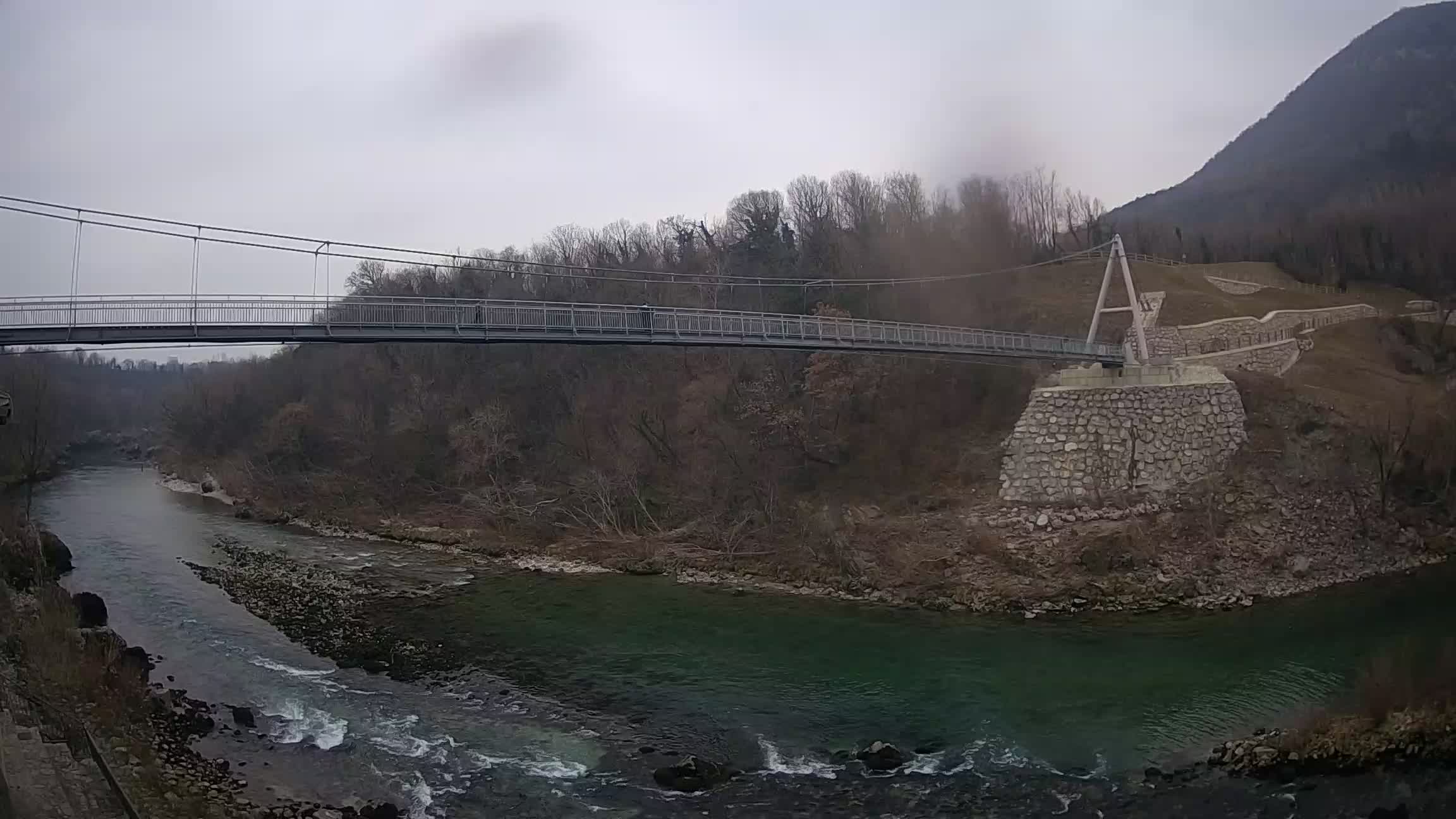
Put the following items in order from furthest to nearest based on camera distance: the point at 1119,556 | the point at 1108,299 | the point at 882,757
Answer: the point at 1108,299
the point at 1119,556
the point at 882,757

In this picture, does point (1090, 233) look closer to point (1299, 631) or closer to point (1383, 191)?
point (1383, 191)

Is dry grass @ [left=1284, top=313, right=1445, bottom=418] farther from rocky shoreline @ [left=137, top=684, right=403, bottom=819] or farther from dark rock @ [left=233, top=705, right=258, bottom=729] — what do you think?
dark rock @ [left=233, top=705, right=258, bottom=729]

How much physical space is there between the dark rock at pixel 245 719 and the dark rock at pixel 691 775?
6.75 metres

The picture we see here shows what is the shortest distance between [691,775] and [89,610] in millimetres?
14937

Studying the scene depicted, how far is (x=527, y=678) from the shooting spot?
613 inches

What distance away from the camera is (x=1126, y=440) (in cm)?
2361

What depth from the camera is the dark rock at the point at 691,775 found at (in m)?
11.2

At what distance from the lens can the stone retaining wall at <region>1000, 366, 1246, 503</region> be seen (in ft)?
76.1

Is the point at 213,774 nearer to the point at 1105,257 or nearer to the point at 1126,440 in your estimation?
the point at 1126,440

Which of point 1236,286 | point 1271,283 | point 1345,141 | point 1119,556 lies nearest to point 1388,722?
point 1119,556

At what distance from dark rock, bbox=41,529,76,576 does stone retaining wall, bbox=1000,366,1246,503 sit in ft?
86.3

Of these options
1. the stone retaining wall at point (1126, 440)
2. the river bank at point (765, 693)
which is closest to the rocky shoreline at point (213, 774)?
the river bank at point (765, 693)

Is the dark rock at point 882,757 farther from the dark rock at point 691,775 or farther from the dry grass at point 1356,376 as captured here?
the dry grass at point 1356,376

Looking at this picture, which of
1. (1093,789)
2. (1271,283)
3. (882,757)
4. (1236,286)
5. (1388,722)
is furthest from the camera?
(1271,283)
